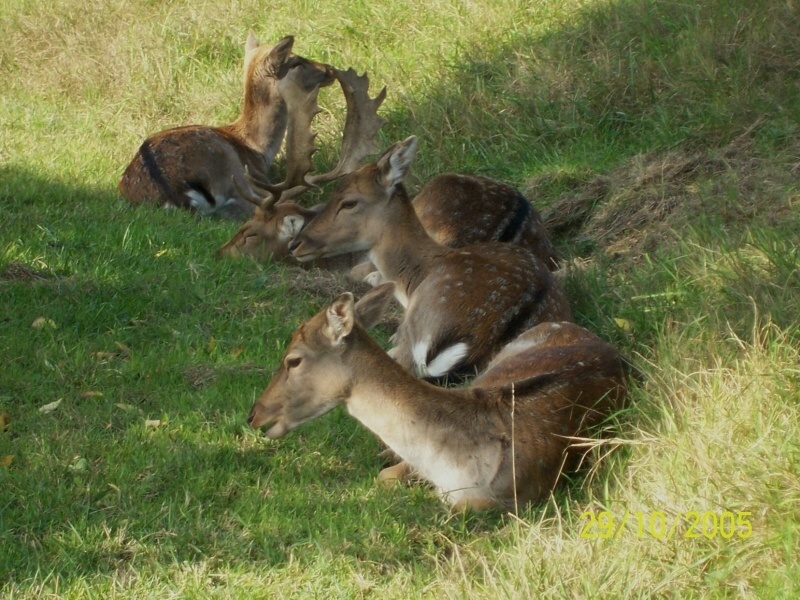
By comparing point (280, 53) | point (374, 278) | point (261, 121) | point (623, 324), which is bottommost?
point (374, 278)

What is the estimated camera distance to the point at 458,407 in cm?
468

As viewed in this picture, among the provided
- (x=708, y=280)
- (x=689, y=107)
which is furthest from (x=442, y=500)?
(x=689, y=107)

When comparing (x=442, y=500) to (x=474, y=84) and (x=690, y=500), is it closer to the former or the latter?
(x=690, y=500)

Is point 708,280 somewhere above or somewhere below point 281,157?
above

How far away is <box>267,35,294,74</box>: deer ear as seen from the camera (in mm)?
9609

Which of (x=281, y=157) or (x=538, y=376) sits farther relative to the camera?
(x=281, y=157)

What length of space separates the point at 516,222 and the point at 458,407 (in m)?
2.81

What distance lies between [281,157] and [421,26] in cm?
181

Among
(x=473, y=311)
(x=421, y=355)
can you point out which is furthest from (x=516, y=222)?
(x=421, y=355)

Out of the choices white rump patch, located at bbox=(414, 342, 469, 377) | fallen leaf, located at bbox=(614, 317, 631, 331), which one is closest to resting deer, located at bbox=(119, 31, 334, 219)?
white rump patch, located at bbox=(414, 342, 469, 377)

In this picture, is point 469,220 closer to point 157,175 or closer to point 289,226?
point 289,226

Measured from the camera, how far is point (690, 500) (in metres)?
3.84

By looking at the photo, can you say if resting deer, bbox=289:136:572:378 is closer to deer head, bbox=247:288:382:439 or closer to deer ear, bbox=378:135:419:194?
deer ear, bbox=378:135:419:194

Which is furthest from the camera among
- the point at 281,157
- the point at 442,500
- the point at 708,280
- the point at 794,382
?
the point at 281,157
